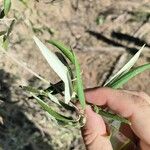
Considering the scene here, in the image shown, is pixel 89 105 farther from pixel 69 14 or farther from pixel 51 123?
pixel 69 14

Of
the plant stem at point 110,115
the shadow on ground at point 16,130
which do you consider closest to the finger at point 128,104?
the plant stem at point 110,115

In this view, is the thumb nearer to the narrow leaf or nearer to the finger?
the finger

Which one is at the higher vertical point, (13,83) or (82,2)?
(82,2)

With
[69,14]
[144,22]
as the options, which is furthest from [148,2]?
[69,14]

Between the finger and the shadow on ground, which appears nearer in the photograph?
the finger

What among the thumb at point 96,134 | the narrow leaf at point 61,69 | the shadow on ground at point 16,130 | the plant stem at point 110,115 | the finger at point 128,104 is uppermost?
the narrow leaf at point 61,69

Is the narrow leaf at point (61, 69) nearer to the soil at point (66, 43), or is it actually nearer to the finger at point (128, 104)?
the finger at point (128, 104)

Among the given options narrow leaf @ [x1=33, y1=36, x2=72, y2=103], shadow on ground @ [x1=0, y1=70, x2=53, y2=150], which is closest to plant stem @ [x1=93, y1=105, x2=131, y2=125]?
narrow leaf @ [x1=33, y1=36, x2=72, y2=103]

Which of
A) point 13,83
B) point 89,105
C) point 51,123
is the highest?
point 89,105
